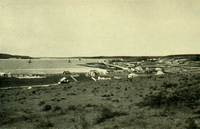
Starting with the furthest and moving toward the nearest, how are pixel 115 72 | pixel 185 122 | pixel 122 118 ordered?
1. pixel 115 72
2. pixel 122 118
3. pixel 185 122

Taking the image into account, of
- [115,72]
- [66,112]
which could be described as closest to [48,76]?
[115,72]

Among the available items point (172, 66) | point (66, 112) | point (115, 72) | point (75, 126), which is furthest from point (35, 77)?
point (75, 126)

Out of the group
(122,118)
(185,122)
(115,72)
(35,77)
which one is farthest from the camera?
(115,72)

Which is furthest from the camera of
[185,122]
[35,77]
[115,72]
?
[115,72]

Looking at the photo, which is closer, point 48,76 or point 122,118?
point 122,118

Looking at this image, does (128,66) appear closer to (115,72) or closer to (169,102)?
(115,72)

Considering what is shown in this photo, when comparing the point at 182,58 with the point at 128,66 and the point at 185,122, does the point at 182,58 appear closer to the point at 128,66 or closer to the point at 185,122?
the point at 128,66
